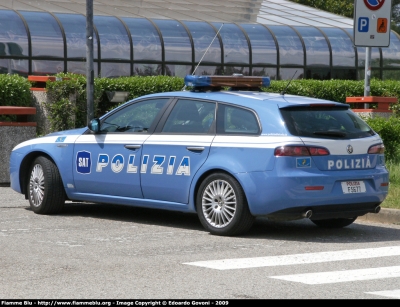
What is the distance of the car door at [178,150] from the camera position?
9664mm

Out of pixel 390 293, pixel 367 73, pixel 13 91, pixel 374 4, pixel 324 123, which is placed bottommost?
pixel 390 293

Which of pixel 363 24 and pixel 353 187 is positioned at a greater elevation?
pixel 363 24

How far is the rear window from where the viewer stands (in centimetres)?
923

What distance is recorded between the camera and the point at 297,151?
8992 mm

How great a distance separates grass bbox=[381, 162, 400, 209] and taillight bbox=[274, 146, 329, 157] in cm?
235

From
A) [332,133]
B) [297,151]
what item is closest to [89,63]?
[332,133]

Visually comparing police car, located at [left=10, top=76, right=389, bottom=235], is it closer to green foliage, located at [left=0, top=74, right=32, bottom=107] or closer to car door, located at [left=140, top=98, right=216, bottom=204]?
car door, located at [left=140, top=98, right=216, bottom=204]

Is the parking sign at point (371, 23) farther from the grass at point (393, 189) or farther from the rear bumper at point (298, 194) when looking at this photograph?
the rear bumper at point (298, 194)

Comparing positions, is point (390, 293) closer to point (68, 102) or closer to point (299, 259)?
point (299, 259)

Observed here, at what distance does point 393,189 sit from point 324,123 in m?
3.37

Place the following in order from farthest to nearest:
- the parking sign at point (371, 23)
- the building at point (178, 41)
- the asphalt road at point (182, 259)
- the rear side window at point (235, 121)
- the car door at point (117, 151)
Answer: the building at point (178, 41) → the parking sign at point (371, 23) → the car door at point (117, 151) → the rear side window at point (235, 121) → the asphalt road at point (182, 259)

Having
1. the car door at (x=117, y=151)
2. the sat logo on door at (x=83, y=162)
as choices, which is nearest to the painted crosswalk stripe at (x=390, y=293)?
the car door at (x=117, y=151)

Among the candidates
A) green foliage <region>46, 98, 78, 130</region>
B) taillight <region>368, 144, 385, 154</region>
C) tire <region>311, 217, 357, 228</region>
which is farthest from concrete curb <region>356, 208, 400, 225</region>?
green foliage <region>46, 98, 78, 130</region>

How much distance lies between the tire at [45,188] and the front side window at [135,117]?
2.89ft
